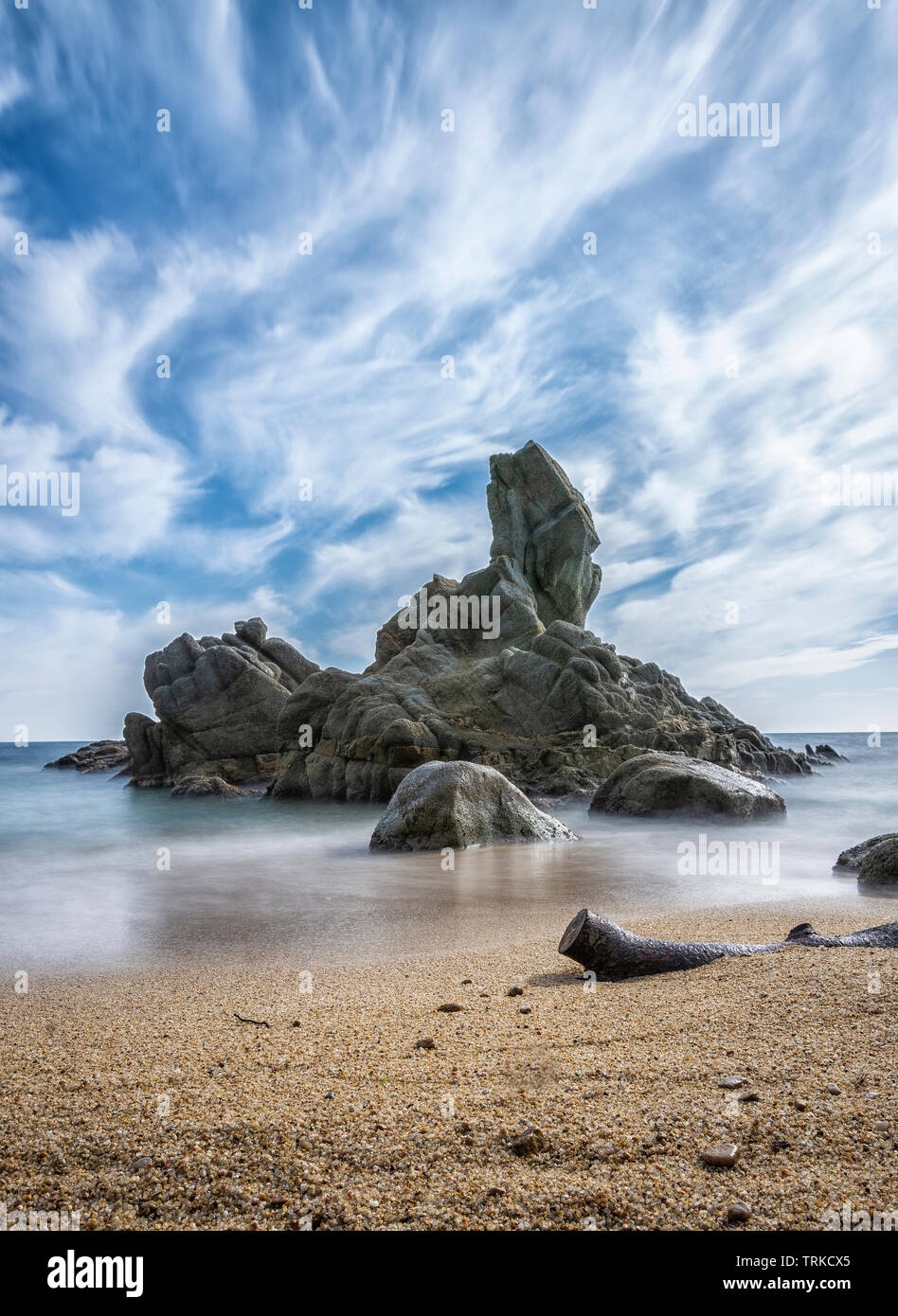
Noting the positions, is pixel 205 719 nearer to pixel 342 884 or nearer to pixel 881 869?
pixel 342 884

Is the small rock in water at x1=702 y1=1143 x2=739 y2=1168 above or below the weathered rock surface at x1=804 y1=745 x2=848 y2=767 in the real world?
above

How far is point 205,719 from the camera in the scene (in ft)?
128

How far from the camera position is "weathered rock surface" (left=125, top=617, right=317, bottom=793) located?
3841 cm

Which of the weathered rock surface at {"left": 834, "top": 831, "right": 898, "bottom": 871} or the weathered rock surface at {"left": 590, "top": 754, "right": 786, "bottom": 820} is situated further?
the weathered rock surface at {"left": 590, "top": 754, "right": 786, "bottom": 820}

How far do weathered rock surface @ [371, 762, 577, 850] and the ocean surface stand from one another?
1.37 ft

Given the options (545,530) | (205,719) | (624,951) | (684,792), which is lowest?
(624,951)

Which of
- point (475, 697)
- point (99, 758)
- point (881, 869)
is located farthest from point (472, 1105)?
point (99, 758)

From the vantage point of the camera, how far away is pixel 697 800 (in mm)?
16438

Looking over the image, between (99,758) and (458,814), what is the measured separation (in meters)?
55.8

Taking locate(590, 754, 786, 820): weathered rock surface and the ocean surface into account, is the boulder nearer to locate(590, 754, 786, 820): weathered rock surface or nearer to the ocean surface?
the ocean surface

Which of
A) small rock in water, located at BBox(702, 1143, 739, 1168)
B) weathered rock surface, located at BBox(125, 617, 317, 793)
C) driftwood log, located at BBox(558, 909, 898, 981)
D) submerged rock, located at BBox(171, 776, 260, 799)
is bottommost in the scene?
submerged rock, located at BBox(171, 776, 260, 799)

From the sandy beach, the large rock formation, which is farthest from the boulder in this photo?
the large rock formation

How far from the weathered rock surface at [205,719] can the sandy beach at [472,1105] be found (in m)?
34.6
